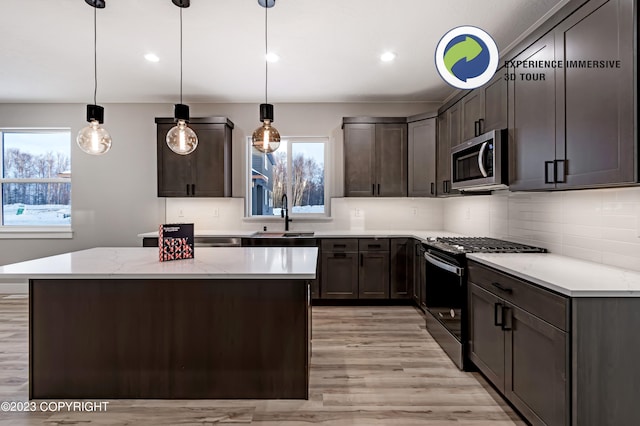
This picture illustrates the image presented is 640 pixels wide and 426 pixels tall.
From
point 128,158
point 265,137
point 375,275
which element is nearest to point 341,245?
point 375,275

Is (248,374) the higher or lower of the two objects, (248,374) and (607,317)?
the lower

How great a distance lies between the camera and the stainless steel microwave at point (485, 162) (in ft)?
8.79

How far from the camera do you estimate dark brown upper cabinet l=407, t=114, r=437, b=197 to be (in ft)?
14.3

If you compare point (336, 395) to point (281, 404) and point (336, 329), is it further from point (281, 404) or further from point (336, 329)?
point (336, 329)

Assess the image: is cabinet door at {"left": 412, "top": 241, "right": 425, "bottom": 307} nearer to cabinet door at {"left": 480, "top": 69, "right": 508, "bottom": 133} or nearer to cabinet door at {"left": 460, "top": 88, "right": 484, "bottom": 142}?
cabinet door at {"left": 460, "top": 88, "right": 484, "bottom": 142}

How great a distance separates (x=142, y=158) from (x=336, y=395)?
4.14 metres

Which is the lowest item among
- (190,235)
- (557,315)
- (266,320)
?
(266,320)

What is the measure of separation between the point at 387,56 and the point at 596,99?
2.04m

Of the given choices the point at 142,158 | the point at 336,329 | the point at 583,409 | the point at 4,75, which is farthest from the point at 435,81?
the point at 4,75

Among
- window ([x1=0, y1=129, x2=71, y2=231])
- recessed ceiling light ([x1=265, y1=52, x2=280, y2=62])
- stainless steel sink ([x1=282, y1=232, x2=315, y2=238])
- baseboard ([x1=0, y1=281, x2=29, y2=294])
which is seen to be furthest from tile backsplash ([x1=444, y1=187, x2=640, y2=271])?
baseboard ([x1=0, y1=281, x2=29, y2=294])

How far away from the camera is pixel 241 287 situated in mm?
2240

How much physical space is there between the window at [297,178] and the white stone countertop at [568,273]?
2.78m

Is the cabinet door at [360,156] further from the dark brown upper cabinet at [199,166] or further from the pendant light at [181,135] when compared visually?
the pendant light at [181,135]

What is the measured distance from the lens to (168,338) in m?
2.25
